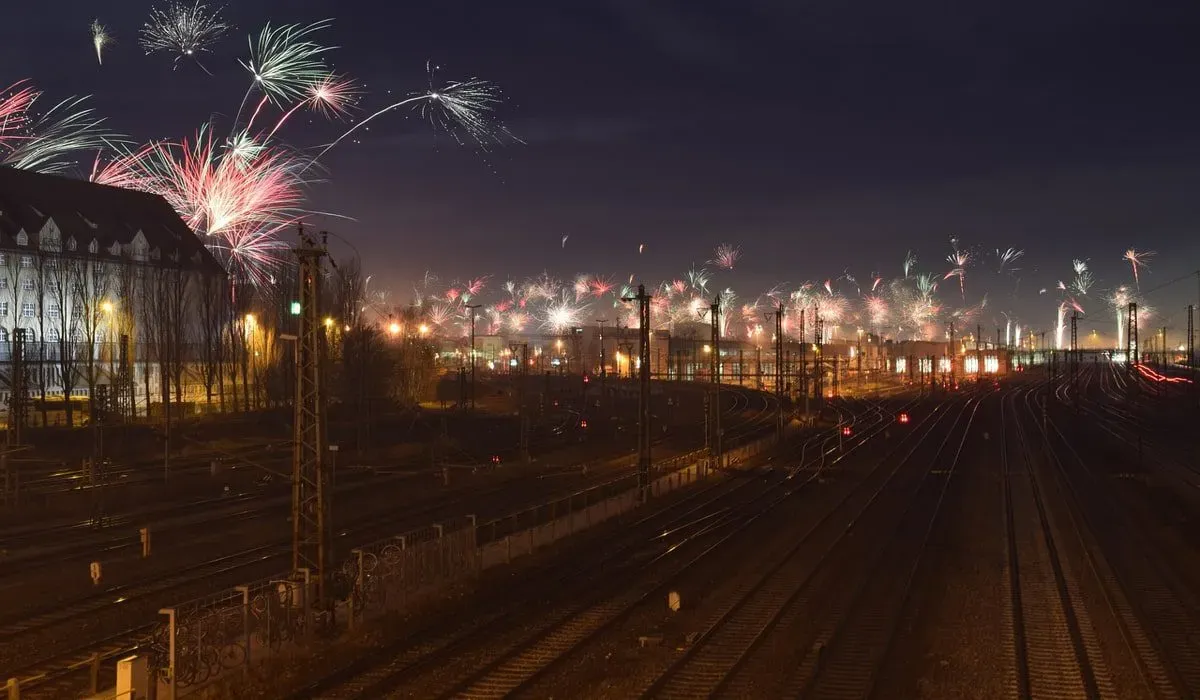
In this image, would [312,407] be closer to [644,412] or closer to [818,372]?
[644,412]

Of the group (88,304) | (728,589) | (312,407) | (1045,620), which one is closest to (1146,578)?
(1045,620)

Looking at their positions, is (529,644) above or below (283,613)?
below

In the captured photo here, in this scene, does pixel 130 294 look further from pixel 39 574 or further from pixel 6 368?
pixel 39 574

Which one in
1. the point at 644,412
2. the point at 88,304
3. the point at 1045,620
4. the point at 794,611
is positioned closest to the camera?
the point at 1045,620

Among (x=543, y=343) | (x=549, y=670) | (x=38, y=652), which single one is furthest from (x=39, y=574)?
(x=543, y=343)

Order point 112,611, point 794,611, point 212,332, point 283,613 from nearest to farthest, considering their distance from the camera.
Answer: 1. point 283,613
2. point 112,611
3. point 794,611
4. point 212,332

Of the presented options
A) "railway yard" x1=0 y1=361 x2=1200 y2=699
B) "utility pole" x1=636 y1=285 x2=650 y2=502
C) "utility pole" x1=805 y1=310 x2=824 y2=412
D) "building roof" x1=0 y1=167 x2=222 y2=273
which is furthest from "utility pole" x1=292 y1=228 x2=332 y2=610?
"utility pole" x1=805 y1=310 x2=824 y2=412
